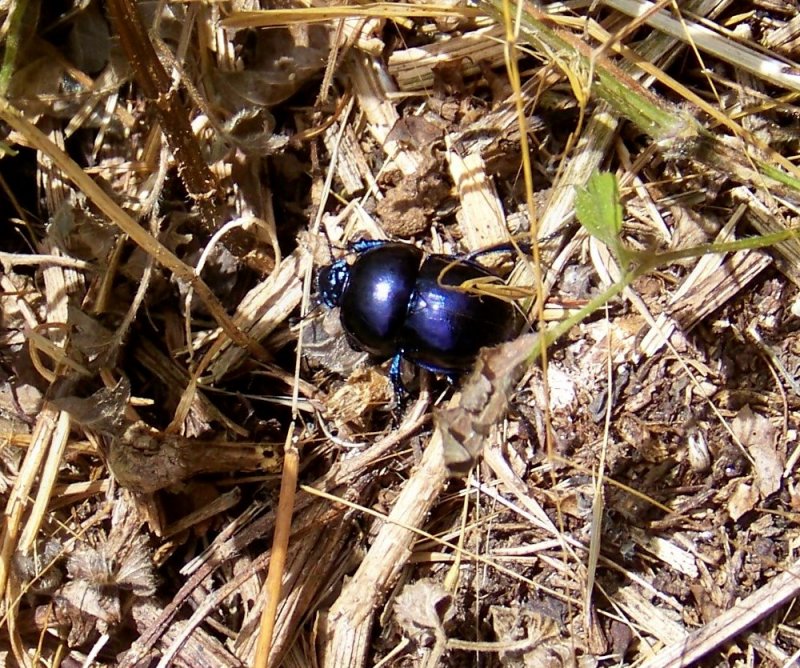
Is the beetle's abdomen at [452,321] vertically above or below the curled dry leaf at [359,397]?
above

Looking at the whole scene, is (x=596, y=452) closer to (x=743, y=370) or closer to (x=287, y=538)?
(x=743, y=370)

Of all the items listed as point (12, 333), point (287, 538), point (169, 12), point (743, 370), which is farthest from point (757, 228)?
point (12, 333)

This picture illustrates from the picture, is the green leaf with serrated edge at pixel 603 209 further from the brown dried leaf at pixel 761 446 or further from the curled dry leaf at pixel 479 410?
the brown dried leaf at pixel 761 446

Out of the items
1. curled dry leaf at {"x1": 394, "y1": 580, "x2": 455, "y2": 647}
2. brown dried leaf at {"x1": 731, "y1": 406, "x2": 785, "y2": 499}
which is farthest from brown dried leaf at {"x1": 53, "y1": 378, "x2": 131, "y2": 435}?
brown dried leaf at {"x1": 731, "y1": 406, "x2": 785, "y2": 499}

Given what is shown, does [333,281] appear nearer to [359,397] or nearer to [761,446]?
[359,397]

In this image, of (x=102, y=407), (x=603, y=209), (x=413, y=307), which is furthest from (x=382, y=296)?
(x=603, y=209)

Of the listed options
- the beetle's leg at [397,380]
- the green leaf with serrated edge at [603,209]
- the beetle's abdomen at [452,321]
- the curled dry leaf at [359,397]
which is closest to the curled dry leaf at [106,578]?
the curled dry leaf at [359,397]
